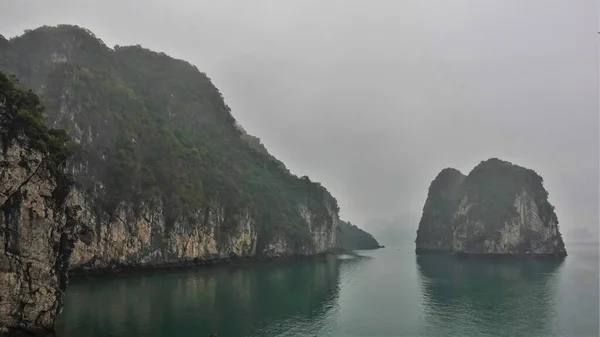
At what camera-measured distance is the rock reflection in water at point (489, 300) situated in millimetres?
39719

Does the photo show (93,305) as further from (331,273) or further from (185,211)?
(331,273)

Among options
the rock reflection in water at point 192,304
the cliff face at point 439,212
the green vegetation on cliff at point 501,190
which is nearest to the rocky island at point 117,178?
the rock reflection in water at point 192,304

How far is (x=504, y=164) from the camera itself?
146125 mm

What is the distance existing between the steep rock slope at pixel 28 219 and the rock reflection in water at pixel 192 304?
4.75m

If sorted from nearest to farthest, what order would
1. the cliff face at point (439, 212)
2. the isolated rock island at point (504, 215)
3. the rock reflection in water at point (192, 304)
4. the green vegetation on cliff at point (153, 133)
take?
the rock reflection in water at point (192, 304)
the green vegetation on cliff at point (153, 133)
the isolated rock island at point (504, 215)
the cliff face at point (439, 212)

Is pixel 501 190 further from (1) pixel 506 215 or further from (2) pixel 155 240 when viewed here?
(2) pixel 155 240

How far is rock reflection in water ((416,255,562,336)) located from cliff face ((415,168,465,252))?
3479 inches

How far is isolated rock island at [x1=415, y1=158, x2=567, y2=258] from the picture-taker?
417 ft

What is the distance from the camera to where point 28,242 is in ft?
90.4

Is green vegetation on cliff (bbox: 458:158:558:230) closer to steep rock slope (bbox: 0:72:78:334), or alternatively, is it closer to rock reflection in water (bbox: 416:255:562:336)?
rock reflection in water (bbox: 416:255:562:336)

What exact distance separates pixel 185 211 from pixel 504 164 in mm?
119252

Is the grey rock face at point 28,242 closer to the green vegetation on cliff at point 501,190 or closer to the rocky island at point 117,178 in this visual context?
the rocky island at point 117,178

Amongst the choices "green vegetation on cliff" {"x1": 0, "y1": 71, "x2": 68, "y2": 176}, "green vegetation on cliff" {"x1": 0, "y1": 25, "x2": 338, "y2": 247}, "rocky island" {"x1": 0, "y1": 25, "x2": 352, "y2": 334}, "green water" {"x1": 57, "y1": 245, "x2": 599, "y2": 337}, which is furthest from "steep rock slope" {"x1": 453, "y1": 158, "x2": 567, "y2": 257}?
"green vegetation on cliff" {"x1": 0, "y1": 71, "x2": 68, "y2": 176}

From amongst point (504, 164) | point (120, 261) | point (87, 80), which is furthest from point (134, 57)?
point (504, 164)
